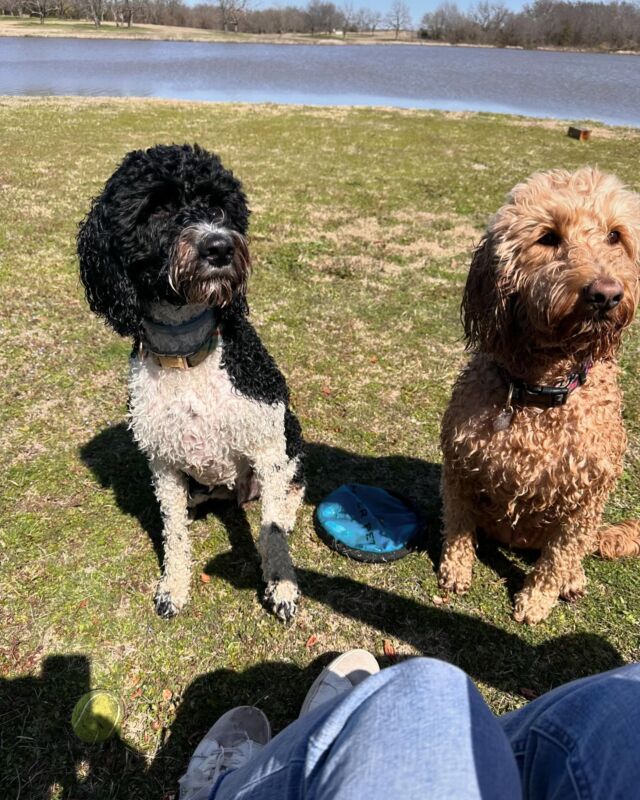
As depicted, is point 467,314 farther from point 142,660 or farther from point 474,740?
point 142,660

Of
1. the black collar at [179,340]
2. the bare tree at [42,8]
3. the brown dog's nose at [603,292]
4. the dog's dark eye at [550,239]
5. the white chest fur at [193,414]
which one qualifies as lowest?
the white chest fur at [193,414]

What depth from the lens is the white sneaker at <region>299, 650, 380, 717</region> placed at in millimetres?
2488

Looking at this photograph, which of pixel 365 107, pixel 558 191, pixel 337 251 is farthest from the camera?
pixel 365 107

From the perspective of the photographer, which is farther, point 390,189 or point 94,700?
point 390,189

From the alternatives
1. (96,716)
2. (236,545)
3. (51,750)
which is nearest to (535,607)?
(236,545)

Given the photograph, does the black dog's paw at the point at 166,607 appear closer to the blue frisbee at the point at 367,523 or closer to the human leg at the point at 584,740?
the blue frisbee at the point at 367,523

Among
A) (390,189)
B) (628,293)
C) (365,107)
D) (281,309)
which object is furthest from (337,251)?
(365,107)

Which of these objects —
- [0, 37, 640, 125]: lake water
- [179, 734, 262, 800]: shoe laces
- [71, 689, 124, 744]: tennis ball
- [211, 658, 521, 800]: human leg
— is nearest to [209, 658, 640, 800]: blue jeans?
[211, 658, 521, 800]: human leg

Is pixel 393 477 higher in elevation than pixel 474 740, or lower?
lower

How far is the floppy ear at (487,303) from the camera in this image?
241 cm

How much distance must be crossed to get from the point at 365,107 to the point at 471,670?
2508 centimetres

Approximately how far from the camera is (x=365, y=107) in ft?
77.9

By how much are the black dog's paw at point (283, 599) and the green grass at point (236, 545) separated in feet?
0.26

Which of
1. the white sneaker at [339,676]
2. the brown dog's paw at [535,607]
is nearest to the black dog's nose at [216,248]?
the white sneaker at [339,676]
